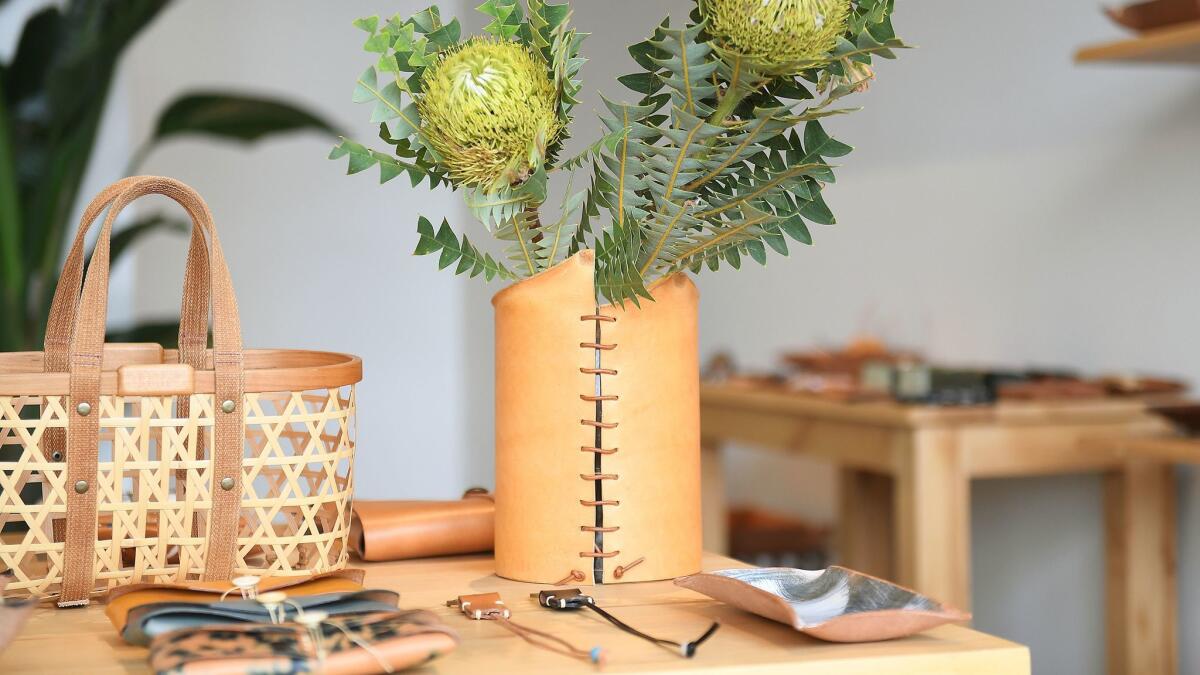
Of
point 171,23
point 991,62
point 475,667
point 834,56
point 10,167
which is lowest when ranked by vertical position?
point 475,667

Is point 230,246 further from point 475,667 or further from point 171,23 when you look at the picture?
point 475,667

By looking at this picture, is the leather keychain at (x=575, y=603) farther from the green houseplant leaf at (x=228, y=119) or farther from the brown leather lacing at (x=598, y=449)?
the green houseplant leaf at (x=228, y=119)

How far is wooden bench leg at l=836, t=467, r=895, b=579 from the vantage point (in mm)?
2895

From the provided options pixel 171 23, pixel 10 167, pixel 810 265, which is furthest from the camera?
pixel 171 23

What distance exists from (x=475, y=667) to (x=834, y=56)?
1.39ft

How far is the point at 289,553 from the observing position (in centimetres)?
86

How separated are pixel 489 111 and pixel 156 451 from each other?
33cm

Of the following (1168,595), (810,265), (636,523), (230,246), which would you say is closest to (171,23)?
(230,246)

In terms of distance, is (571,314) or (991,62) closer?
(571,314)

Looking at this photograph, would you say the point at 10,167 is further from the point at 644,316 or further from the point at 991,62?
the point at 991,62

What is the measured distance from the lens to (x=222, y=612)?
691mm

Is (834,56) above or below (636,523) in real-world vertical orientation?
above

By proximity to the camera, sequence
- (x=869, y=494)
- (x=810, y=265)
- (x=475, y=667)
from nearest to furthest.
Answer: (x=475, y=667) → (x=869, y=494) → (x=810, y=265)

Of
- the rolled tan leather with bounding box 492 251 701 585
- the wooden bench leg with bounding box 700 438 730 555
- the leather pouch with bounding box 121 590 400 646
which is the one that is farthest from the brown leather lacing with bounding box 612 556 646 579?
the wooden bench leg with bounding box 700 438 730 555
